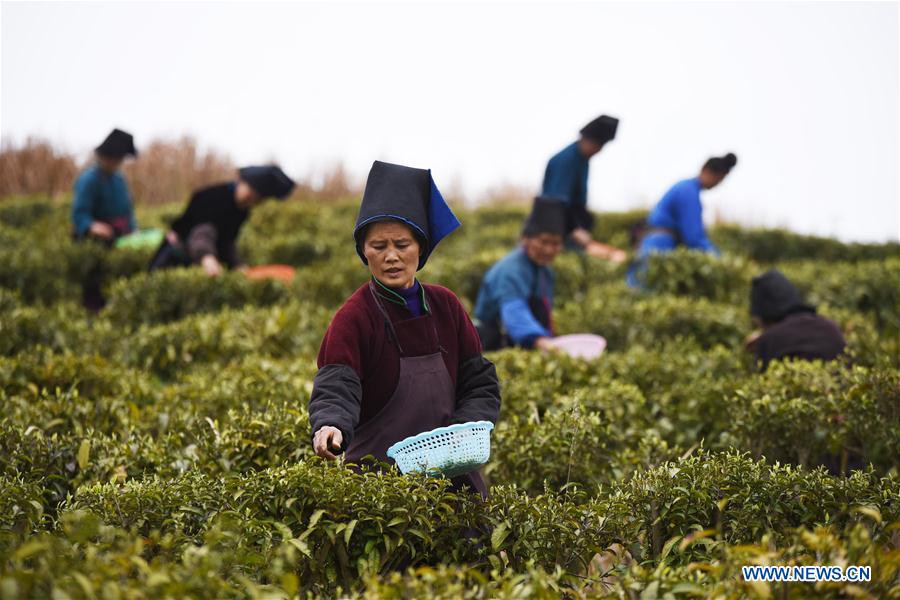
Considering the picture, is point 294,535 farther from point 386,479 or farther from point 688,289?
point 688,289

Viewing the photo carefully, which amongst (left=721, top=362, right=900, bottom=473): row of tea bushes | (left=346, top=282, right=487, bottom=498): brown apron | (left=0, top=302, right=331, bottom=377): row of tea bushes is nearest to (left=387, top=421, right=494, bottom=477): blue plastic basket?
(left=346, top=282, right=487, bottom=498): brown apron

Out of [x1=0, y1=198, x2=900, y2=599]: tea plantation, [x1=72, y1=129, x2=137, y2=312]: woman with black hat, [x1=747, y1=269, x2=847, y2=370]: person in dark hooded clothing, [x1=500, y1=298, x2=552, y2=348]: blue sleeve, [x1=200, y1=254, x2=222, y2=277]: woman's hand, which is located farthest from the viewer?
[x1=72, y1=129, x2=137, y2=312]: woman with black hat

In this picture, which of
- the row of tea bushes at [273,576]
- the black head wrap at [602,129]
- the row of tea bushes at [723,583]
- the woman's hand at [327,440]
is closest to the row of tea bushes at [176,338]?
the black head wrap at [602,129]

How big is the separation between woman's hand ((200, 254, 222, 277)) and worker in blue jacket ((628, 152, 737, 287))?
3958 mm

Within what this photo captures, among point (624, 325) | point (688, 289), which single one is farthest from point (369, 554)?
point (688, 289)

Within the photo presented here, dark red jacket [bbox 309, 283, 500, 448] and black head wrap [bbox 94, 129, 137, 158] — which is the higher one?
black head wrap [bbox 94, 129, 137, 158]

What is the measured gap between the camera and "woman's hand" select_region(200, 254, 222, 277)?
833 centimetres

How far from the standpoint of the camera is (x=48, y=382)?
5391mm

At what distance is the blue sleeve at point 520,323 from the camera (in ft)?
20.9

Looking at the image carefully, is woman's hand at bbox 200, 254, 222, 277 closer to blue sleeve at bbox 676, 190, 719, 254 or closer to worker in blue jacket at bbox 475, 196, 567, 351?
worker in blue jacket at bbox 475, 196, 567, 351

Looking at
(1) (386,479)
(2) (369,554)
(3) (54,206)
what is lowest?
(2) (369,554)

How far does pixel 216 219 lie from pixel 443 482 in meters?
6.34

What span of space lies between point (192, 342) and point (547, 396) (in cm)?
306

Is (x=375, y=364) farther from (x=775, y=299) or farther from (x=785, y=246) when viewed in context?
(x=785, y=246)
